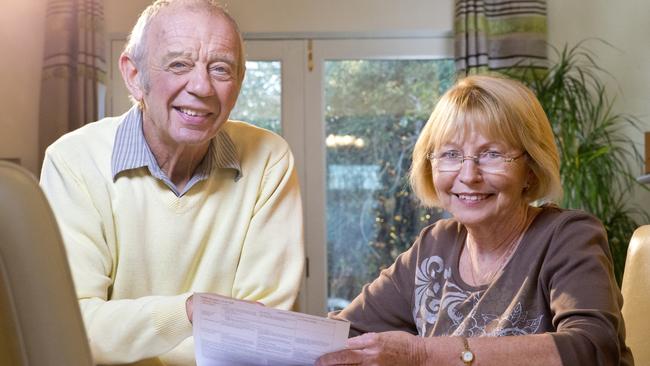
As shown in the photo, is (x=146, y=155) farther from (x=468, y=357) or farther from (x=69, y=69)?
(x=69, y=69)

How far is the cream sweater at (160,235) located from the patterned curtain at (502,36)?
10.4 ft

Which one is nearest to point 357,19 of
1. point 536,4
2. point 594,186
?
point 536,4

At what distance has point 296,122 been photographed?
5027mm

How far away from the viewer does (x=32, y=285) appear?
2.10 feet

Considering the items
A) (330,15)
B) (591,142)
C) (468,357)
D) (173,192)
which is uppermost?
(330,15)

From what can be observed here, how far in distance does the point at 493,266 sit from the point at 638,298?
29 cm

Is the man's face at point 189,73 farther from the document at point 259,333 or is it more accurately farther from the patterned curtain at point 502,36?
the patterned curtain at point 502,36

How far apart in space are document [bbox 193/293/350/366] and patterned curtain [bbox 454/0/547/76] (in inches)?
141

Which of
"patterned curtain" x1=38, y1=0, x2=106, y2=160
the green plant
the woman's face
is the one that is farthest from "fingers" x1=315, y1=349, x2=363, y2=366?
"patterned curtain" x1=38, y1=0, x2=106, y2=160

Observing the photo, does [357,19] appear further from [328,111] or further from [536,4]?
[536,4]

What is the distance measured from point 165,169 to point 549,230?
736 mm

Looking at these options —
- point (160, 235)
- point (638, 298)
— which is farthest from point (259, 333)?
point (638, 298)

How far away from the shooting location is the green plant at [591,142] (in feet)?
14.0

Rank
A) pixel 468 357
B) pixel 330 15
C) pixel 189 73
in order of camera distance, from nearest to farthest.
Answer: pixel 468 357 < pixel 189 73 < pixel 330 15
